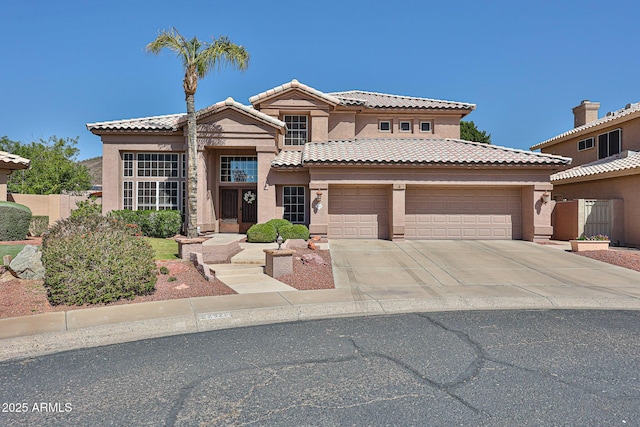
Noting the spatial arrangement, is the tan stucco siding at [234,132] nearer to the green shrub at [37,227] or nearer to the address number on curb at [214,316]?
the green shrub at [37,227]

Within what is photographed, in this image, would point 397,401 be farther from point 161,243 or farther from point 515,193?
point 515,193

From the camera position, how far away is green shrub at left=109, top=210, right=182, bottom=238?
1600cm

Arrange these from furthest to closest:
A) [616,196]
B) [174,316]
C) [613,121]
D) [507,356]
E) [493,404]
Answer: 1. [613,121]
2. [616,196]
3. [174,316]
4. [507,356]
5. [493,404]

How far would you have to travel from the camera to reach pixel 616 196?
55.4 feet

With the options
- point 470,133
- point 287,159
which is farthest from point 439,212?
point 470,133

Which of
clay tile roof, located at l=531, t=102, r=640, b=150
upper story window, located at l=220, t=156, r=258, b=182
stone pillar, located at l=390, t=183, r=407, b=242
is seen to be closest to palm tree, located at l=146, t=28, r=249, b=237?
upper story window, located at l=220, t=156, r=258, b=182

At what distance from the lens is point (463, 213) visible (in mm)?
17062

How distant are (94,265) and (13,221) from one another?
7.26 meters

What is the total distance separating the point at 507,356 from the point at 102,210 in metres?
18.0

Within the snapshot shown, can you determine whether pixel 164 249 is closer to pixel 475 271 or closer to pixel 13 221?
pixel 13 221

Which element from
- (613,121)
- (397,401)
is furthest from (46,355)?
(613,121)

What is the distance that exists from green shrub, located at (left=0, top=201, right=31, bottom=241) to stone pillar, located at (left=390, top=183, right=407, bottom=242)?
13.8m

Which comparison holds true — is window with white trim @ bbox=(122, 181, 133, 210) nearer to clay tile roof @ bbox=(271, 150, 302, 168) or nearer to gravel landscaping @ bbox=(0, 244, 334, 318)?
clay tile roof @ bbox=(271, 150, 302, 168)

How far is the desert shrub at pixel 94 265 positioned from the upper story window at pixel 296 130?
12.2m
